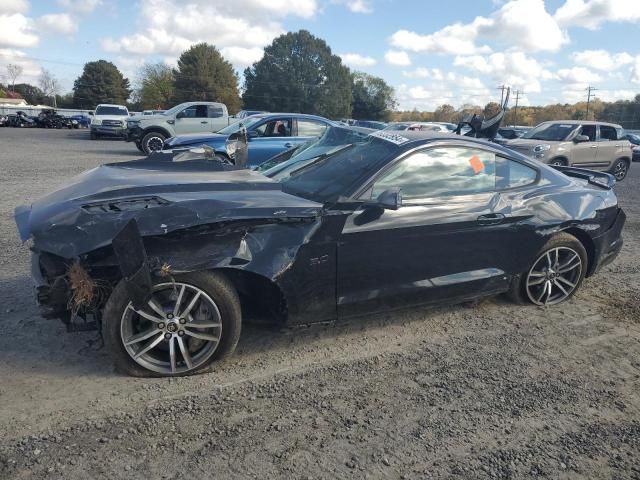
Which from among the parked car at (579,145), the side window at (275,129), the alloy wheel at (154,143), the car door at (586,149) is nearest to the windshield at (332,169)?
the side window at (275,129)

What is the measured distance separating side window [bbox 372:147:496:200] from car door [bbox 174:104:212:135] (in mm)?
15237

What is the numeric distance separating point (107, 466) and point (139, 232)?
4.00ft

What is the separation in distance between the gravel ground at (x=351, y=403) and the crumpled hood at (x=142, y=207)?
0.91 m

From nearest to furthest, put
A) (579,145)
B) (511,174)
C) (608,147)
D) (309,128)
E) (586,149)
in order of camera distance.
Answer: (511,174) → (309,128) → (579,145) → (586,149) → (608,147)

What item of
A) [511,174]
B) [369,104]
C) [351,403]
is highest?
[369,104]

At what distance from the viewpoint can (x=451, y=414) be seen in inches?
115

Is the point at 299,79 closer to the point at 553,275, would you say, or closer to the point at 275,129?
the point at 275,129

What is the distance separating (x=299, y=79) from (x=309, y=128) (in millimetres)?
62480

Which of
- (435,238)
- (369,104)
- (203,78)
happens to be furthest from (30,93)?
(435,238)

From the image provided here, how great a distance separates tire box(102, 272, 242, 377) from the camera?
3.02m

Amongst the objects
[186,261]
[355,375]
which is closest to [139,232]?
[186,261]

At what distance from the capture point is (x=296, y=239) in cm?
329

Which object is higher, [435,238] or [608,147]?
[608,147]

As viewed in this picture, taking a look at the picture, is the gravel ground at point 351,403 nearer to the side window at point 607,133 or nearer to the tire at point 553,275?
the tire at point 553,275
